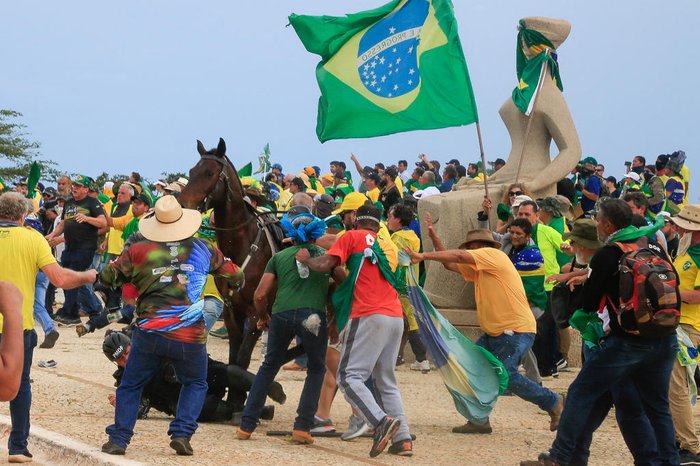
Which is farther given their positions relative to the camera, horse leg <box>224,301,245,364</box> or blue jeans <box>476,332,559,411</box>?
horse leg <box>224,301,245,364</box>

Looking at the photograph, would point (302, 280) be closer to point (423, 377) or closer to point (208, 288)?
point (208, 288)

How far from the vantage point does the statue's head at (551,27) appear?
48.6 feet

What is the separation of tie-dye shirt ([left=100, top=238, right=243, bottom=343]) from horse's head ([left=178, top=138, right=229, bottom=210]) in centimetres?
252

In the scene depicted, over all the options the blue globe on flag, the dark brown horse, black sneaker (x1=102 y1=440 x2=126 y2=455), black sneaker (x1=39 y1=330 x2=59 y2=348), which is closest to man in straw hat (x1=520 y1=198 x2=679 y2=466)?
black sneaker (x1=102 y1=440 x2=126 y2=455)

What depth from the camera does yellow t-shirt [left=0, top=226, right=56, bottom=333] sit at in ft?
28.4

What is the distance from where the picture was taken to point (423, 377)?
14.1 m

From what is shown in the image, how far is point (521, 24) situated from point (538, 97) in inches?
Answer: 37.4

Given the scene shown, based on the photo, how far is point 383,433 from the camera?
882 cm

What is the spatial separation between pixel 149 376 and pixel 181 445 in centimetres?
56

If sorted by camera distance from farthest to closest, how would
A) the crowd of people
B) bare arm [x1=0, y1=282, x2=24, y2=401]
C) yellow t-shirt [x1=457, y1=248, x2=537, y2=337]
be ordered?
yellow t-shirt [x1=457, y1=248, x2=537, y2=337]
the crowd of people
bare arm [x1=0, y1=282, x2=24, y2=401]

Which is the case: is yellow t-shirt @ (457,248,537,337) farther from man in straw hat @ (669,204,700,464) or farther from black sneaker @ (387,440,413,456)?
black sneaker @ (387,440,413,456)

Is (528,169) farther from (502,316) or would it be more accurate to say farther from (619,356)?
(619,356)

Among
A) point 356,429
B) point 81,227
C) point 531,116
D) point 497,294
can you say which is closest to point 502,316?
point 497,294

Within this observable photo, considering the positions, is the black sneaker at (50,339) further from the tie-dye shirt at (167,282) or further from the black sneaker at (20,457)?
the tie-dye shirt at (167,282)
